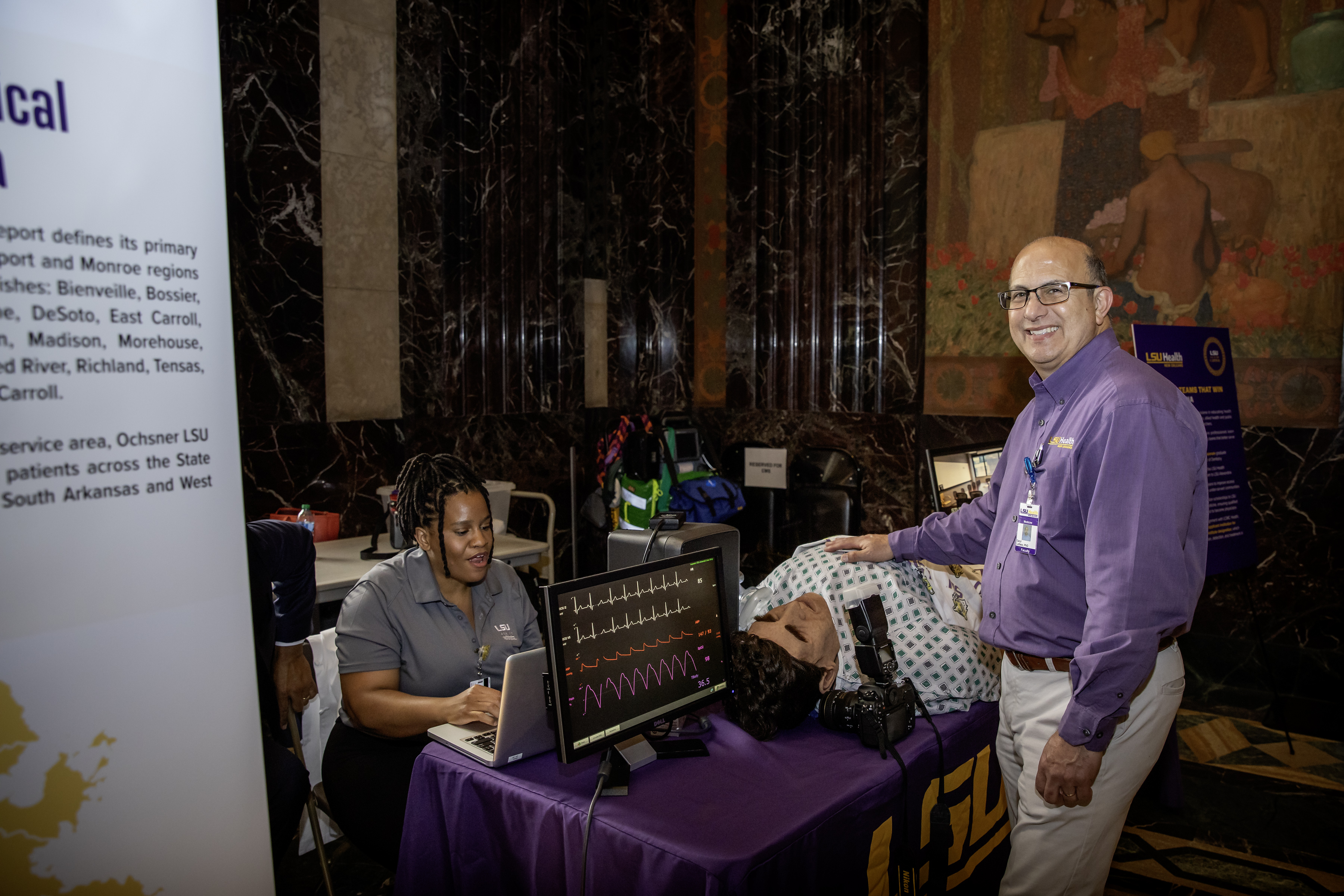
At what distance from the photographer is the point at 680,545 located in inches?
93.5

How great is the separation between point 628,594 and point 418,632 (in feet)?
2.49

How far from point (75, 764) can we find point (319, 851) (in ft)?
4.59

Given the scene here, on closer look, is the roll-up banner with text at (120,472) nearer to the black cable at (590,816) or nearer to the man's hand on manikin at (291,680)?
the black cable at (590,816)

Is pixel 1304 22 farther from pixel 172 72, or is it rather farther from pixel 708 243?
pixel 172 72

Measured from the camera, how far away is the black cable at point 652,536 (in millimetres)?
2424

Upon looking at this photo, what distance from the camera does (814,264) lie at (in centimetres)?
600

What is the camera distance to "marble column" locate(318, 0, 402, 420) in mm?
4633

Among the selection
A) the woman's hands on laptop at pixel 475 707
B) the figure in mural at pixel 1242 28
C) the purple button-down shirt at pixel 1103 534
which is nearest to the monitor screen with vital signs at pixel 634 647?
the woman's hands on laptop at pixel 475 707

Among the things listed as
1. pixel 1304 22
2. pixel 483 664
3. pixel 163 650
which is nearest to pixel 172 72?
pixel 163 650

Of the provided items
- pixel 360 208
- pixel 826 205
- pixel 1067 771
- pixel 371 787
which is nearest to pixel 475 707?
pixel 371 787

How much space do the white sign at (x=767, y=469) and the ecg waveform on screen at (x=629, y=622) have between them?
4171 mm

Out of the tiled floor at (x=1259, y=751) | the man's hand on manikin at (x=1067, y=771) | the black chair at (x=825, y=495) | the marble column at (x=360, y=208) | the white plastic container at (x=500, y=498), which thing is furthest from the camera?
the black chair at (x=825, y=495)

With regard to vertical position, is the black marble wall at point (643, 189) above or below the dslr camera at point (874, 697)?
above

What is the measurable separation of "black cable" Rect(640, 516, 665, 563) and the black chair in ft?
10.9
